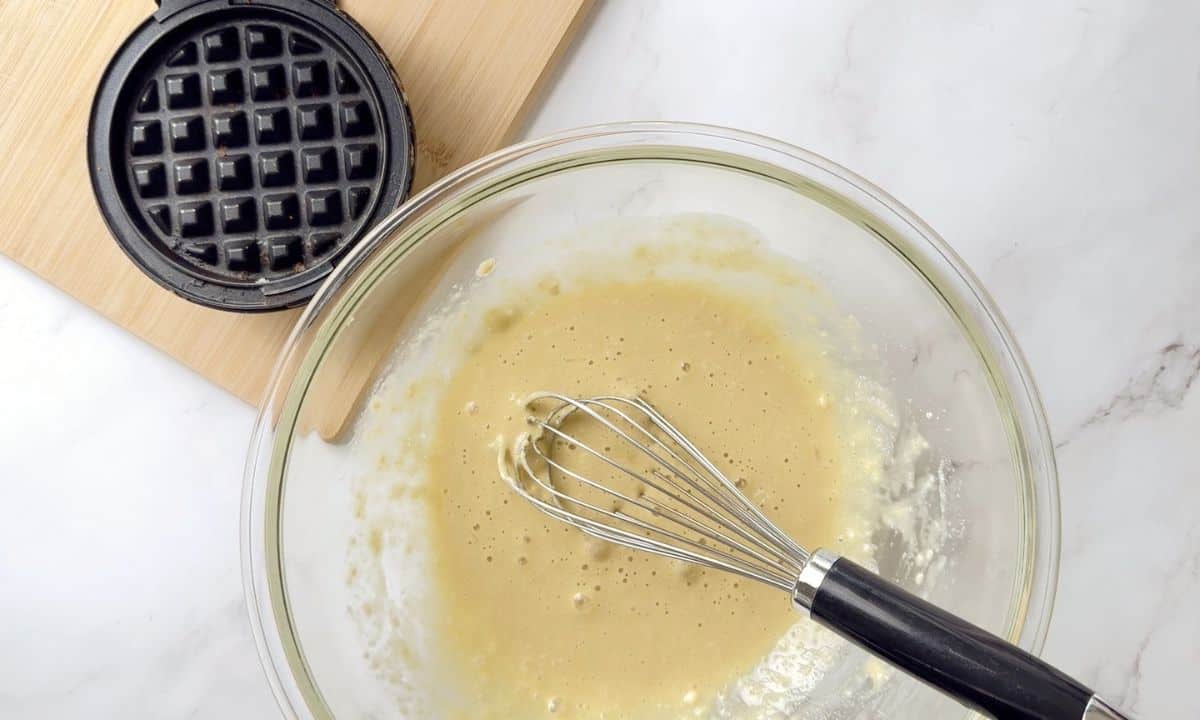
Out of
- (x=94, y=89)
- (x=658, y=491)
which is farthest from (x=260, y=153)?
(x=658, y=491)

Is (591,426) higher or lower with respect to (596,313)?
lower

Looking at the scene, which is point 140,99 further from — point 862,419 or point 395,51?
point 862,419

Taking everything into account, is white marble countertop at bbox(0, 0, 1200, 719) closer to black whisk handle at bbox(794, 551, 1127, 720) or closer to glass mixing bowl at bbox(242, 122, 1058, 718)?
glass mixing bowl at bbox(242, 122, 1058, 718)

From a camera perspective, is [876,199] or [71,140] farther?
[71,140]

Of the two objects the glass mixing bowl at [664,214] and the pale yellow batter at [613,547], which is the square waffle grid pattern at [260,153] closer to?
the glass mixing bowl at [664,214]

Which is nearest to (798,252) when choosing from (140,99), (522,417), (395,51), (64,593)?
(522,417)

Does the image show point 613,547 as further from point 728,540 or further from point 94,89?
point 94,89
